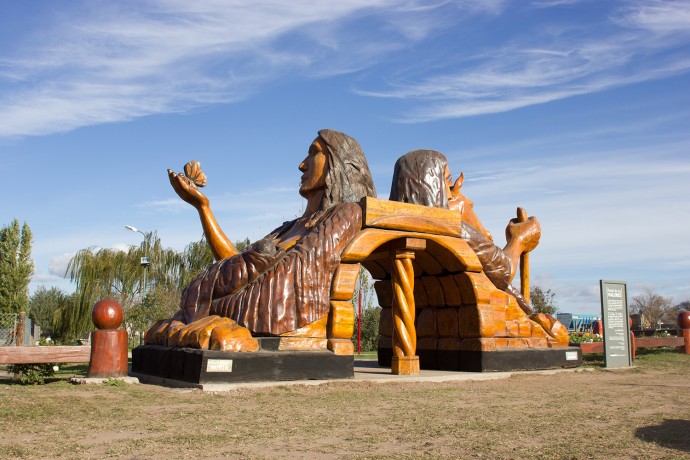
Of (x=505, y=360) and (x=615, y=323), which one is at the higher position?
(x=615, y=323)

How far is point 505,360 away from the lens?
995 cm

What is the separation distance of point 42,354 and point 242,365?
97.6 inches

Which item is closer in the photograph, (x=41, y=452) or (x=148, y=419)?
(x=41, y=452)

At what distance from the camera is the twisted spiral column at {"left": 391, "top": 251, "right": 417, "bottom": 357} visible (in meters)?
9.27

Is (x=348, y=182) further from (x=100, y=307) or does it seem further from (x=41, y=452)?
(x=41, y=452)

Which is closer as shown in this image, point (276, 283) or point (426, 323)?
point (276, 283)

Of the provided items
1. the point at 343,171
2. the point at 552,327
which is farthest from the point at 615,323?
the point at 343,171

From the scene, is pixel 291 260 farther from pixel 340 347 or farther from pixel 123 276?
pixel 123 276

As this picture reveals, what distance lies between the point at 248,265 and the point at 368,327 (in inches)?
559

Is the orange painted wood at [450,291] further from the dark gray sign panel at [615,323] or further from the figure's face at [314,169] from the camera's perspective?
the dark gray sign panel at [615,323]

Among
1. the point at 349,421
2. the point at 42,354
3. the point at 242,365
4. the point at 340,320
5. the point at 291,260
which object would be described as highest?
the point at 291,260

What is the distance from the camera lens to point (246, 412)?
5918mm

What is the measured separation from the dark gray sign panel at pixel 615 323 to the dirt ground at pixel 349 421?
3073mm

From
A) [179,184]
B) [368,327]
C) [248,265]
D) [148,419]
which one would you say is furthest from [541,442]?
[368,327]
